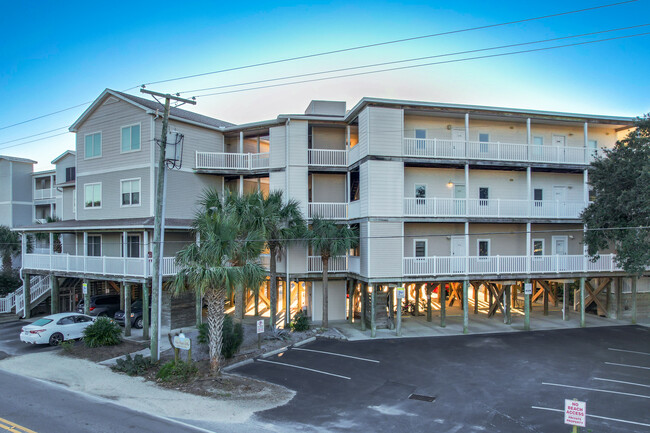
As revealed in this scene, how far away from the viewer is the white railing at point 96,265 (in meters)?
20.3

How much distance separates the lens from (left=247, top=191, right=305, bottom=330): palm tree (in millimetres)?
20087

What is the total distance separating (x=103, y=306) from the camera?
23469 millimetres

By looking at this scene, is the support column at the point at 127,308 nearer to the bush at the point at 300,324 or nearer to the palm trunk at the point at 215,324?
the bush at the point at 300,324

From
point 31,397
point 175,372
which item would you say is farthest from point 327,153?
point 31,397

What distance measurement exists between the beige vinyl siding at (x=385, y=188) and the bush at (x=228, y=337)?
912 cm

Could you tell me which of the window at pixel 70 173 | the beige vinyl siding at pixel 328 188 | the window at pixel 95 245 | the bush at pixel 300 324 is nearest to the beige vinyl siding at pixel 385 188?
the beige vinyl siding at pixel 328 188

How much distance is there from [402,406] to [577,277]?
54.8 feet

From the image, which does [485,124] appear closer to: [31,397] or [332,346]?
[332,346]

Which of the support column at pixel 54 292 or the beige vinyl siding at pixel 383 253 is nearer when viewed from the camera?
the beige vinyl siding at pixel 383 253

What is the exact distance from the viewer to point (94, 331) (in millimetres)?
18328

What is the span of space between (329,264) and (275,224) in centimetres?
467

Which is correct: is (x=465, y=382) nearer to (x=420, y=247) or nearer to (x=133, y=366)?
(x=420, y=247)

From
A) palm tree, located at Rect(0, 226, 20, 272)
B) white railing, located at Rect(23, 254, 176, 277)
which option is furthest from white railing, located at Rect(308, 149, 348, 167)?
palm tree, located at Rect(0, 226, 20, 272)

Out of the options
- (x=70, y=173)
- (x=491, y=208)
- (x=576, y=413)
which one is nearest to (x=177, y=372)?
(x=576, y=413)
